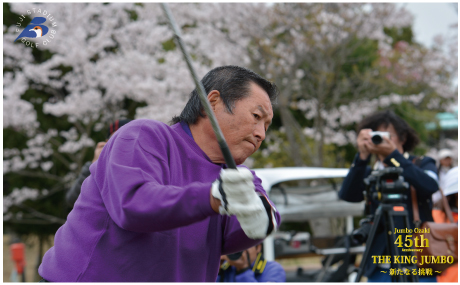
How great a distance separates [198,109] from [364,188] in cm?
227

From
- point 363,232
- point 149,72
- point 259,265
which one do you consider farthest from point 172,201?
point 149,72

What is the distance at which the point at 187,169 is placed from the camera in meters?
1.50

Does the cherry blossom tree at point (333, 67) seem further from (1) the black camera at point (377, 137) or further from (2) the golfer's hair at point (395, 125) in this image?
(1) the black camera at point (377, 137)

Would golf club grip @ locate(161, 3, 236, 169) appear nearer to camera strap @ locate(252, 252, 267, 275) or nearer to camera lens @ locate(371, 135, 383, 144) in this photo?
camera lens @ locate(371, 135, 383, 144)

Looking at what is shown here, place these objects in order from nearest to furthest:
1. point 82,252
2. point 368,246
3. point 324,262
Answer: point 82,252
point 368,246
point 324,262

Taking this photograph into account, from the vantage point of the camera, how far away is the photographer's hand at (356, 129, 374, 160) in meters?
3.28

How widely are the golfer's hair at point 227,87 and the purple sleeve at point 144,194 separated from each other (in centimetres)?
33

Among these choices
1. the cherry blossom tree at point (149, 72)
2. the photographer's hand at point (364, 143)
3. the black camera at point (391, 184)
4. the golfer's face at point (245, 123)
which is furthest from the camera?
the cherry blossom tree at point (149, 72)

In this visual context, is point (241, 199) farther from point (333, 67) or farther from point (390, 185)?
point (333, 67)

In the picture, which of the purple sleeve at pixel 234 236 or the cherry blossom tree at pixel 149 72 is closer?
the purple sleeve at pixel 234 236

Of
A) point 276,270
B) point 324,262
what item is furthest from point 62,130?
point 276,270

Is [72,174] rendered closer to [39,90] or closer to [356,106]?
[39,90]

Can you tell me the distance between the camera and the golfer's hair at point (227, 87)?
1565 millimetres

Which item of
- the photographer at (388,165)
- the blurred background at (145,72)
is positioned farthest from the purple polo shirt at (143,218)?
the blurred background at (145,72)
